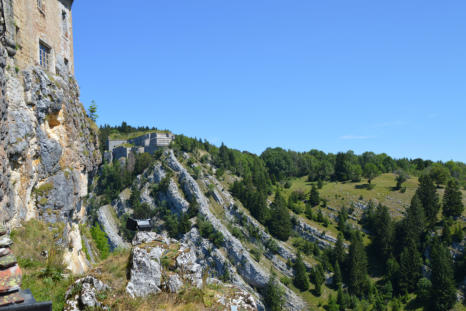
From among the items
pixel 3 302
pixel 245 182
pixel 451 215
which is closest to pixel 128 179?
pixel 245 182

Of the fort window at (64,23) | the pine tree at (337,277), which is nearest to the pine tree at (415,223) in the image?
the pine tree at (337,277)

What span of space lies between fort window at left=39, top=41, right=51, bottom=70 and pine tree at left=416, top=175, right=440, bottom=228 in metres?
90.2

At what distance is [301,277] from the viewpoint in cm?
7550

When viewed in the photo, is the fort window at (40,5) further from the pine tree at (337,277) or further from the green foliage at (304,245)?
the green foliage at (304,245)

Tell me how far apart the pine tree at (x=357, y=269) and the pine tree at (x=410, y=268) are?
802 centimetres

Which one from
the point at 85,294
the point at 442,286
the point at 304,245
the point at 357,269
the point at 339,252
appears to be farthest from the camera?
the point at 304,245

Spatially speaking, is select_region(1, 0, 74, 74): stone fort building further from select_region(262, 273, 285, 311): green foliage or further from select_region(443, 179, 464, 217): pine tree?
select_region(443, 179, 464, 217): pine tree

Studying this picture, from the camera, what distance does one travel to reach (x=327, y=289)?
74812 millimetres

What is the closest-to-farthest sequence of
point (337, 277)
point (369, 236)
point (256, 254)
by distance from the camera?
1. point (337, 277)
2. point (256, 254)
3. point (369, 236)

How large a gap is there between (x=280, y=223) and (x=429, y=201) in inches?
1607

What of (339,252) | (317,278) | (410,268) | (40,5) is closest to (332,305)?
(317,278)

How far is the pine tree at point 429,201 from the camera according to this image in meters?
80.7

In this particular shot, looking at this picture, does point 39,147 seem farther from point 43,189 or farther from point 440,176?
point 440,176

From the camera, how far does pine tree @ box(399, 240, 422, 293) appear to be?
68250 millimetres
